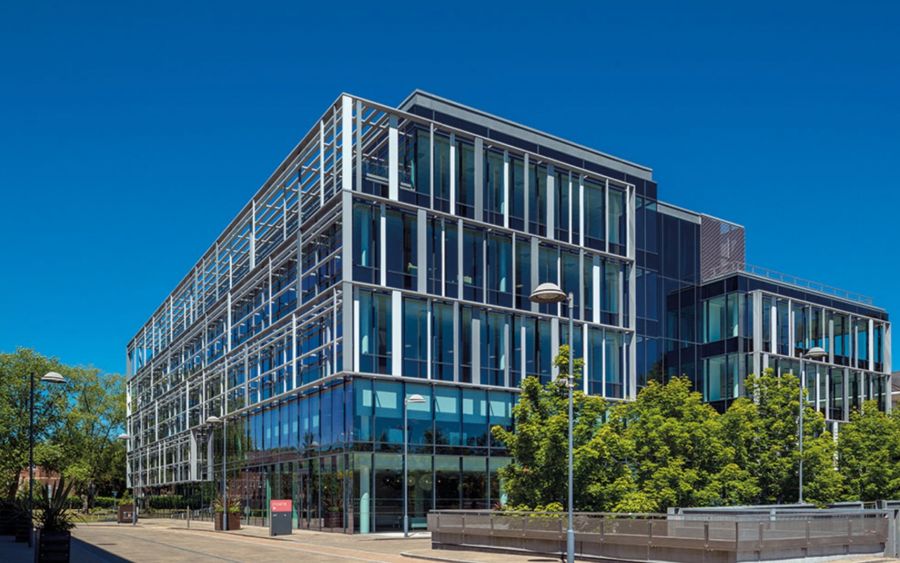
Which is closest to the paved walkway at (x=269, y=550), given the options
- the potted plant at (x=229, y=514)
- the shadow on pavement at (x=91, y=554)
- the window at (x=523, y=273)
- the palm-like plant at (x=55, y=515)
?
the shadow on pavement at (x=91, y=554)

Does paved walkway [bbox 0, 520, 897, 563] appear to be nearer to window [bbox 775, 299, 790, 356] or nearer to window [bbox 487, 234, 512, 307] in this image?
window [bbox 487, 234, 512, 307]

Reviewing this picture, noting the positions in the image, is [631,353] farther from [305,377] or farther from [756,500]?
[305,377]

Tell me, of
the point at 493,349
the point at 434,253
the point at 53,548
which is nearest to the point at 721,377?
the point at 493,349

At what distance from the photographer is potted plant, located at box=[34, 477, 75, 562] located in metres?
24.2

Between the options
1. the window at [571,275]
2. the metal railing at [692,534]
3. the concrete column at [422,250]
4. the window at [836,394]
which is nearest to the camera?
the metal railing at [692,534]

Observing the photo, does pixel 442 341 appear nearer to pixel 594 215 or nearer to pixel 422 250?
pixel 422 250

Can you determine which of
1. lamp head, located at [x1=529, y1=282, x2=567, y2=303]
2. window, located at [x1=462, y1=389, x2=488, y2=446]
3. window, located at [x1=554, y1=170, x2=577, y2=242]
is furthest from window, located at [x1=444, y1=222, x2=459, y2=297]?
lamp head, located at [x1=529, y1=282, x2=567, y2=303]

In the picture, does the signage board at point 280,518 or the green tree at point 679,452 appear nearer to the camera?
the green tree at point 679,452

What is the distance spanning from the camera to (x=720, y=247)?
69.5 meters

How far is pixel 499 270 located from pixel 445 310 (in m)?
4.79

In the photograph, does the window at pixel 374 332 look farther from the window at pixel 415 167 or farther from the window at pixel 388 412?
the window at pixel 415 167

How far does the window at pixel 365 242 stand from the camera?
46.6 m

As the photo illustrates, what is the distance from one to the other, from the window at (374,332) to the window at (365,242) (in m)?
0.97

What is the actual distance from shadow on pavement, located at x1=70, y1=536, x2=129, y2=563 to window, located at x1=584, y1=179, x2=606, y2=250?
33.0 metres
